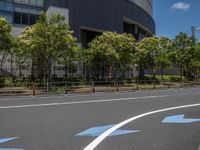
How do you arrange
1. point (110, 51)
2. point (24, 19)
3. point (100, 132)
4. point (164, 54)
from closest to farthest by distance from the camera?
point (100, 132) < point (110, 51) < point (164, 54) < point (24, 19)

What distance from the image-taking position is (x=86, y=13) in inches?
2398

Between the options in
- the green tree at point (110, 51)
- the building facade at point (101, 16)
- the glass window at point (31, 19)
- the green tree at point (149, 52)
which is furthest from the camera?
the building facade at point (101, 16)

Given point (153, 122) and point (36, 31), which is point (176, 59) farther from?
point (153, 122)

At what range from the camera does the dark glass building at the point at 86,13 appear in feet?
177

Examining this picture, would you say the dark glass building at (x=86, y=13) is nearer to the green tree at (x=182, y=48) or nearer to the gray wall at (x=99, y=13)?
the gray wall at (x=99, y=13)

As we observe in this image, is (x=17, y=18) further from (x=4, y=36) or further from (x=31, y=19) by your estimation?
(x=4, y=36)

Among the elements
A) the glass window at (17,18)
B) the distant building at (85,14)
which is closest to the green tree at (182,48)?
the distant building at (85,14)

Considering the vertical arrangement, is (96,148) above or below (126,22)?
below

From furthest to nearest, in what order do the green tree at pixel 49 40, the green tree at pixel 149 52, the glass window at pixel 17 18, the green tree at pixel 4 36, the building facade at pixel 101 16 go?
1. the building facade at pixel 101 16
2. the glass window at pixel 17 18
3. the green tree at pixel 149 52
4. the green tree at pixel 4 36
5. the green tree at pixel 49 40

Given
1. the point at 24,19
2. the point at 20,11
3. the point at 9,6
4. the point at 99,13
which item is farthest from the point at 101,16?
the point at 9,6

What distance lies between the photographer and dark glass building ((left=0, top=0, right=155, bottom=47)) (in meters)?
53.9

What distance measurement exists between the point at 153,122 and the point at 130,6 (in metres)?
63.9

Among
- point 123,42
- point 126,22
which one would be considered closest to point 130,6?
point 126,22

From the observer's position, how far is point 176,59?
55094 millimetres
